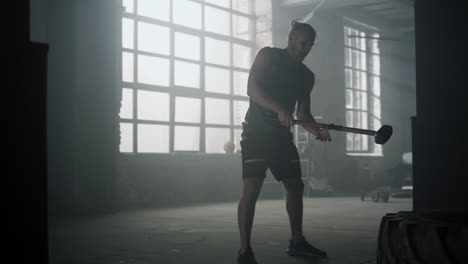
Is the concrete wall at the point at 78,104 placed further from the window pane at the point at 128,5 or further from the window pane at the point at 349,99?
the window pane at the point at 349,99

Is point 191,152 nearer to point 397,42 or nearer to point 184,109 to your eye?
point 184,109

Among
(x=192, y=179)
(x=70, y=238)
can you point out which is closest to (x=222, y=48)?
(x=192, y=179)

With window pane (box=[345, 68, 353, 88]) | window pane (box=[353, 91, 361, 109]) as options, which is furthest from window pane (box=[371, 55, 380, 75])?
window pane (box=[345, 68, 353, 88])

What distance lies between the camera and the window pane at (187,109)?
9414mm

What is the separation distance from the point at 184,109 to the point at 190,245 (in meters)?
5.36

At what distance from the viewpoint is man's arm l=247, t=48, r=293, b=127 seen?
11.4ft

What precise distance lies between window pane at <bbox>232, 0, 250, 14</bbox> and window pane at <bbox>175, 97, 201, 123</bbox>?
228 cm

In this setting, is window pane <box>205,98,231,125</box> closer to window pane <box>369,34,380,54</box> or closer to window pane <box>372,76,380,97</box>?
window pane <box>372,76,380,97</box>

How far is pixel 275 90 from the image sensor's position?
379 cm

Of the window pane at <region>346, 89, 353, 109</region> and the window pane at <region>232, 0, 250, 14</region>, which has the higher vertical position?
the window pane at <region>232, 0, 250, 14</region>

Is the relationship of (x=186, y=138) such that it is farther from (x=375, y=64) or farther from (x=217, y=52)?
(x=375, y=64)

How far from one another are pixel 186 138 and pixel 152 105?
3.01 ft
